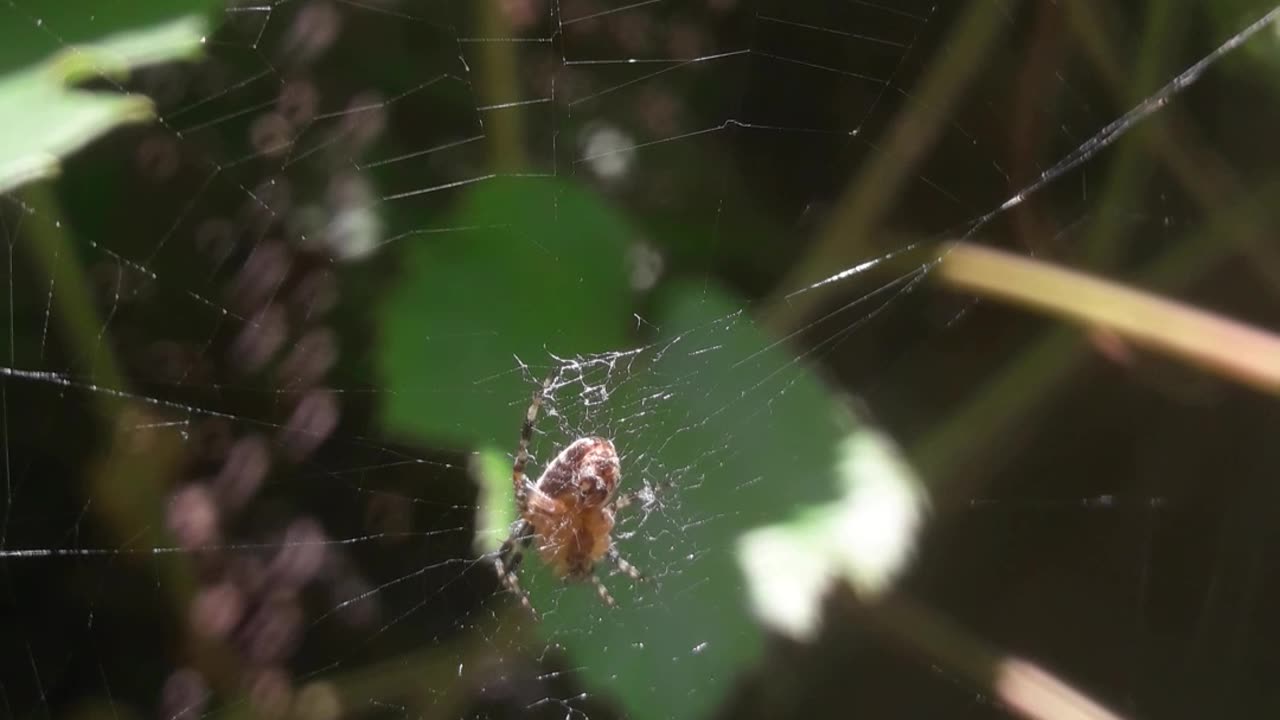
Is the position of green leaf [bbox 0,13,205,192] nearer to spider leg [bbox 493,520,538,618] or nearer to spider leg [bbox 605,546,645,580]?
spider leg [bbox 493,520,538,618]

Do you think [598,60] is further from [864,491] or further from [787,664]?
[787,664]

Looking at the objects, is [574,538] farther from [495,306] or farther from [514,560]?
[495,306]

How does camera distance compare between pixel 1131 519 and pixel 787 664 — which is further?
pixel 1131 519

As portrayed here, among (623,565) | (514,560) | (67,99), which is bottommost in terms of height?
(623,565)

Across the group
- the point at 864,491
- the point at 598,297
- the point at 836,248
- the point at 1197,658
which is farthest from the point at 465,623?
the point at 1197,658

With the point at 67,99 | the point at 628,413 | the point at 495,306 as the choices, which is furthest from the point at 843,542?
the point at 67,99

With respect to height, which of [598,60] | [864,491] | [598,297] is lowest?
[864,491]

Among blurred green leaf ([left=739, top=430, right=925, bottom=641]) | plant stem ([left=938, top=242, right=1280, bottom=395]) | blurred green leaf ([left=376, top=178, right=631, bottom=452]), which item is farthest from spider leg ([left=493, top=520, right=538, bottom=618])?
plant stem ([left=938, top=242, right=1280, bottom=395])
